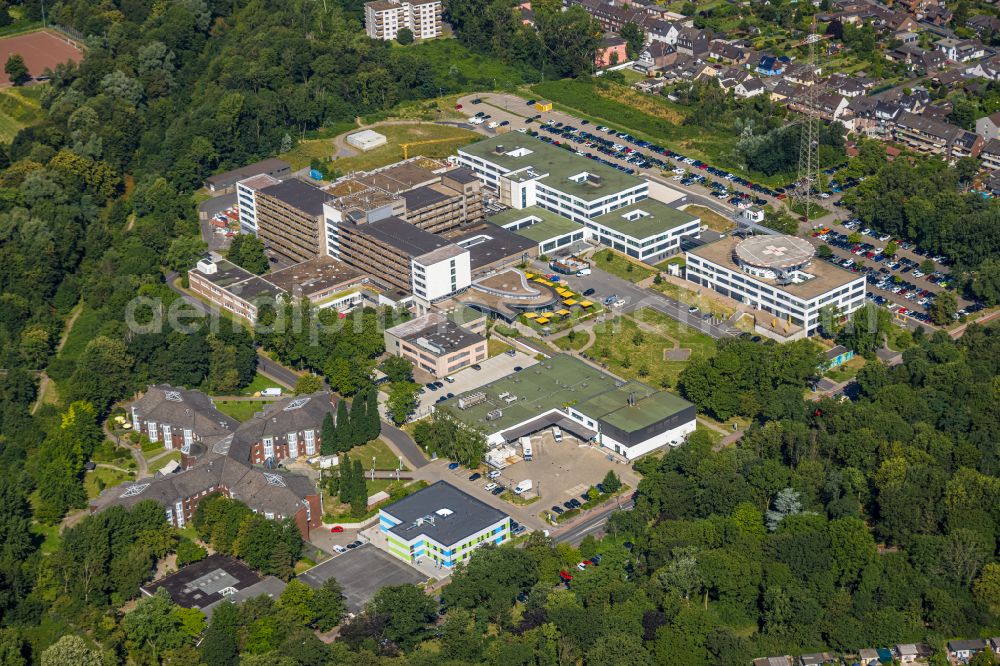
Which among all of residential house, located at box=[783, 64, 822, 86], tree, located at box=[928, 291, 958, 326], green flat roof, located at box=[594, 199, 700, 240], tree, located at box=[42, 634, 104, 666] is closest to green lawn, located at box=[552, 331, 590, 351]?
green flat roof, located at box=[594, 199, 700, 240]

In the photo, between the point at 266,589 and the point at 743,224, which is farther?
the point at 743,224

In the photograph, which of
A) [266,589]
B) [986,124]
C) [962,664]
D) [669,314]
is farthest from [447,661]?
[986,124]

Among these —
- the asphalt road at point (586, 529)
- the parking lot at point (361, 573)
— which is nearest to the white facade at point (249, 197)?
the parking lot at point (361, 573)

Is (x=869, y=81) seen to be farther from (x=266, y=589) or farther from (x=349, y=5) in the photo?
(x=266, y=589)

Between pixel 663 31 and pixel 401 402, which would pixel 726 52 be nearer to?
pixel 663 31

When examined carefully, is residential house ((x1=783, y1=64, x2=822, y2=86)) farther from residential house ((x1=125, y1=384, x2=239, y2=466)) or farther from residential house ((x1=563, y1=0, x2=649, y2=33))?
residential house ((x1=125, y1=384, x2=239, y2=466))

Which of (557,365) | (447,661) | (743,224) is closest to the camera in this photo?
(447,661)

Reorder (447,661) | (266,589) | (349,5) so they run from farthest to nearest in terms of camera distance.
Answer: (349,5), (266,589), (447,661)
